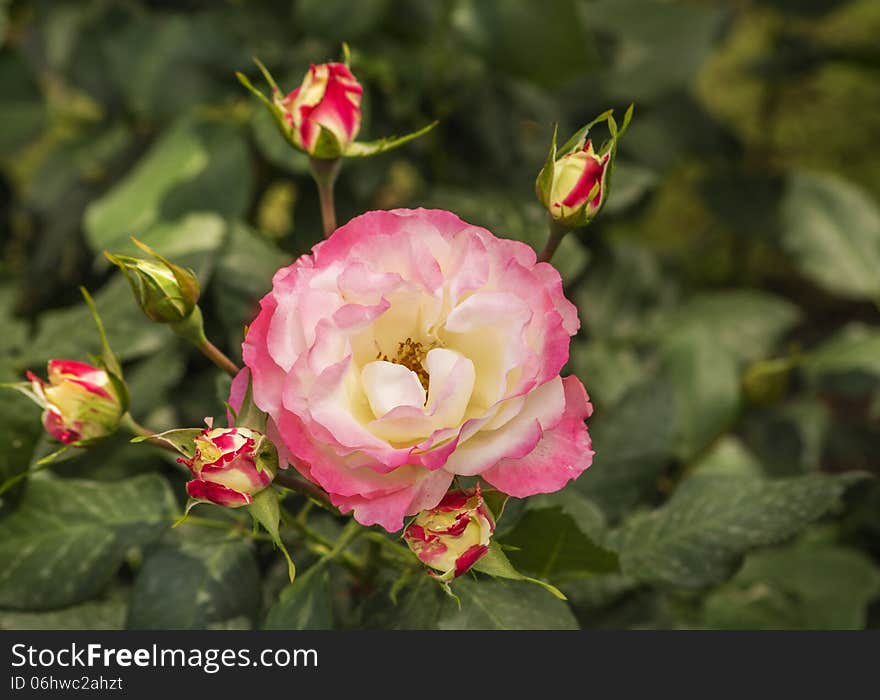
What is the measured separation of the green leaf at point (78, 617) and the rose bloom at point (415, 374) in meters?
0.30

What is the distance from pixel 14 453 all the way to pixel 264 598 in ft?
0.57

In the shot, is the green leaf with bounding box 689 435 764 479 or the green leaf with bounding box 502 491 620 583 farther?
the green leaf with bounding box 689 435 764 479

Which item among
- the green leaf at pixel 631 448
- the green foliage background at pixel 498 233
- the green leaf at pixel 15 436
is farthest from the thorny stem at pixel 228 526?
the green leaf at pixel 631 448

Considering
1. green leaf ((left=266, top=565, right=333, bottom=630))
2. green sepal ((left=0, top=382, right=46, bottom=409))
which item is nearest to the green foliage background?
green leaf ((left=266, top=565, right=333, bottom=630))

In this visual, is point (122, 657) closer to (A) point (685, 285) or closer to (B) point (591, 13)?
(B) point (591, 13)

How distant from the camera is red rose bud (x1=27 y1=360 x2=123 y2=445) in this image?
1.31ft

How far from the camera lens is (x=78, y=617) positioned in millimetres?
615

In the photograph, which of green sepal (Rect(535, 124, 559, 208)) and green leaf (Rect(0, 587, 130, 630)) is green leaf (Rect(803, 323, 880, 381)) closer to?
green sepal (Rect(535, 124, 559, 208))

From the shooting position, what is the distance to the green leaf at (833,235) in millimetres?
963

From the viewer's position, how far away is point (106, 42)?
0.96 meters

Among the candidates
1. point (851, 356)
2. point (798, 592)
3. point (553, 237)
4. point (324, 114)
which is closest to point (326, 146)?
point (324, 114)

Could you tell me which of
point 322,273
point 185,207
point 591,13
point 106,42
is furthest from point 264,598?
point 591,13

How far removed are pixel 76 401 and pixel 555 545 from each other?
24 cm

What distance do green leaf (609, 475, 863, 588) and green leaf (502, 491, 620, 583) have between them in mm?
66
